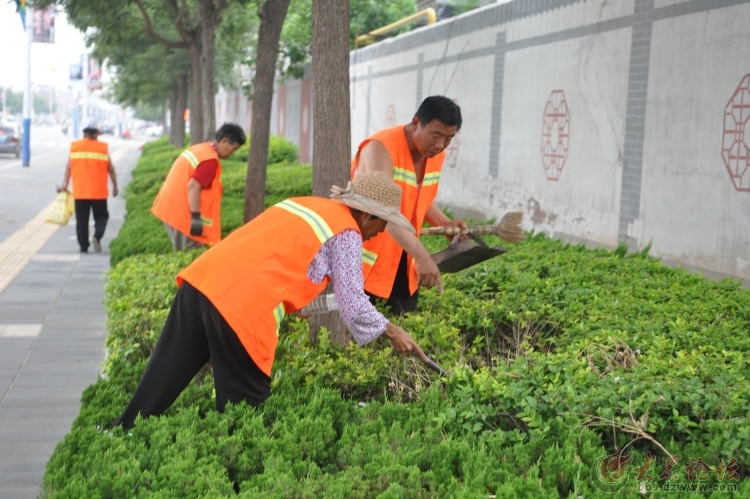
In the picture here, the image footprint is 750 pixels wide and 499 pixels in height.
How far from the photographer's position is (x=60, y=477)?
346 centimetres

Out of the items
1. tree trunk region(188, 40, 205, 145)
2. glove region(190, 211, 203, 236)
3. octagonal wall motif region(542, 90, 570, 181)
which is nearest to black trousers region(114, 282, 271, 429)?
glove region(190, 211, 203, 236)

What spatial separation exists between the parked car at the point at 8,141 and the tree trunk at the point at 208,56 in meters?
26.2

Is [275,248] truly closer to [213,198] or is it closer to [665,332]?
[665,332]

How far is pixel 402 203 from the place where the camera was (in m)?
5.17

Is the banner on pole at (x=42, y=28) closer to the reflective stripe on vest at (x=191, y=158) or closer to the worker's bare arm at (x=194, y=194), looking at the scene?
the reflective stripe on vest at (x=191, y=158)

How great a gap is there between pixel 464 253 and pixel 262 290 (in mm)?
1922

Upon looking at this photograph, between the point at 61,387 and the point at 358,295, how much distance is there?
3045 millimetres

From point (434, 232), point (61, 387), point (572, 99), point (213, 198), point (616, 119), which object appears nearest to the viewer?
point (434, 232)

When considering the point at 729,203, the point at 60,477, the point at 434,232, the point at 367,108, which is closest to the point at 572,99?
the point at 729,203

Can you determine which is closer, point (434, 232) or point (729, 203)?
point (434, 232)

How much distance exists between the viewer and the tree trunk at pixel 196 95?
16584 millimetres

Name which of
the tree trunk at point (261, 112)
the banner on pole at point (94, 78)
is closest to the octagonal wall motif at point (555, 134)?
the tree trunk at point (261, 112)

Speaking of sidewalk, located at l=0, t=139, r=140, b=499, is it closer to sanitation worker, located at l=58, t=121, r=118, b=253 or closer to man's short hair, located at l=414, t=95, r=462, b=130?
sanitation worker, located at l=58, t=121, r=118, b=253

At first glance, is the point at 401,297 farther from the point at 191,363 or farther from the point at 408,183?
the point at 191,363
